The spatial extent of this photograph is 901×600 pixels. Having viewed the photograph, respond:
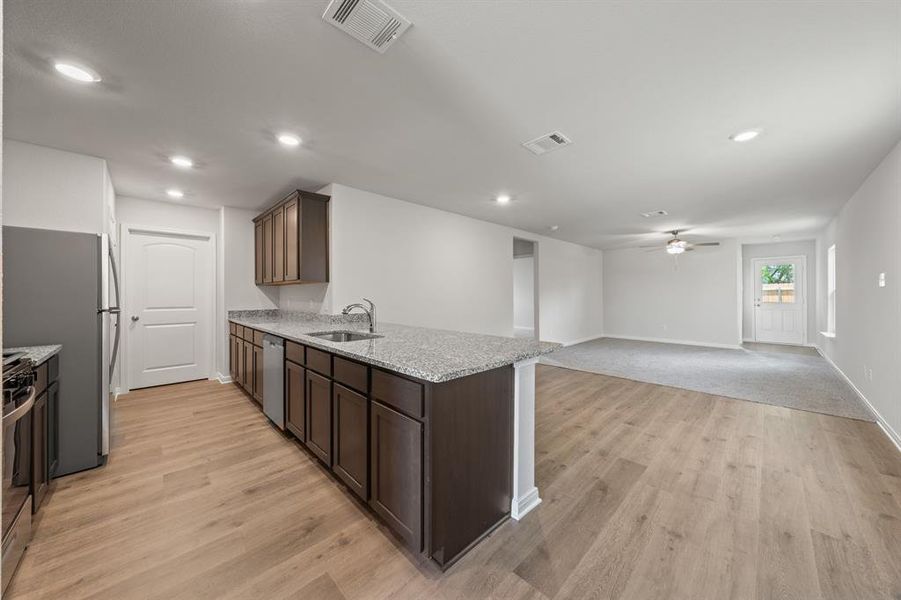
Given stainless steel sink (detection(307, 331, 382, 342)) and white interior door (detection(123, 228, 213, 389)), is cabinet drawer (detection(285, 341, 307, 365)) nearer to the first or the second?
stainless steel sink (detection(307, 331, 382, 342))

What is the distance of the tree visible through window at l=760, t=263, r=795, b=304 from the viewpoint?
8.04 m

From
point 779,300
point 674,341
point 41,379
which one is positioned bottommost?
point 674,341

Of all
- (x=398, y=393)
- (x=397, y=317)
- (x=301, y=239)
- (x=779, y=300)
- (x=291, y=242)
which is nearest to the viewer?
(x=398, y=393)

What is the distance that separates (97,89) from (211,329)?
133 inches

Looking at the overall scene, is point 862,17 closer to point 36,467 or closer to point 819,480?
point 819,480

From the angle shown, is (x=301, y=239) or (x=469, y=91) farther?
(x=301, y=239)

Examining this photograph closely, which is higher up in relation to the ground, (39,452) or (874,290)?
(874,290)

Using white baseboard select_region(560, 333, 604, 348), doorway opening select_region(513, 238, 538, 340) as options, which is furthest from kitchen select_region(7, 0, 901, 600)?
doorway opening select_region(513, 238, 538, 340)

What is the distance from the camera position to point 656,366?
5.92m

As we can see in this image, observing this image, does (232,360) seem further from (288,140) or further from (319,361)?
(288,140)

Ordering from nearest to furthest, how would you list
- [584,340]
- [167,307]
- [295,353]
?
[295,353], [167,307], [584,340]

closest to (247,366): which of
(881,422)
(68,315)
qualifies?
(68,315)

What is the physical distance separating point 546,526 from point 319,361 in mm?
1710

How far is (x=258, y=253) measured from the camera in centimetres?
478
